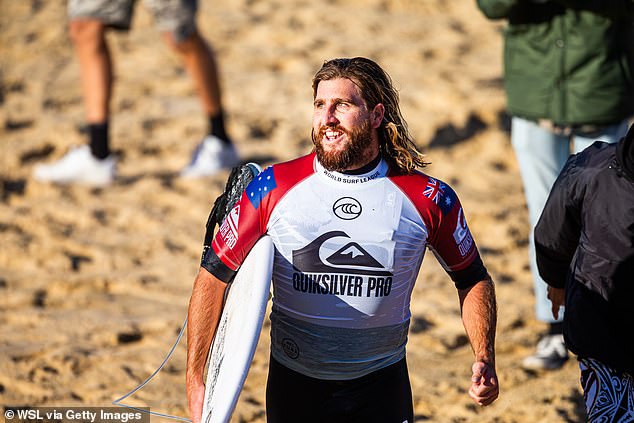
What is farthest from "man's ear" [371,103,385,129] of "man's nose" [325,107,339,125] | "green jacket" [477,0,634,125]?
"green jacket" [477,0,634,125]

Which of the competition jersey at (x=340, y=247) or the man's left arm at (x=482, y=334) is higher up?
the competition jersey at (x=340, y=247)

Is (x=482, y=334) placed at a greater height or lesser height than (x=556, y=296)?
greater

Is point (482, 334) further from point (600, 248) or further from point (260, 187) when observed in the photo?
point (260, 187)

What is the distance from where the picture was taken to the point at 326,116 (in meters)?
2.62

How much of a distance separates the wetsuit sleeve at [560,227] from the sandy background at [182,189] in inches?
42.8

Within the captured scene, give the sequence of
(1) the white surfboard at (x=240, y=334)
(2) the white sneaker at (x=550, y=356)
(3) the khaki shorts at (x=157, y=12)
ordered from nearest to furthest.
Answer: (1) the white surfboard at (x=240, y=334) < (2) the white sneaker at (x=550, y=356) < (3) the khaki shorts at (x=157, y=12)

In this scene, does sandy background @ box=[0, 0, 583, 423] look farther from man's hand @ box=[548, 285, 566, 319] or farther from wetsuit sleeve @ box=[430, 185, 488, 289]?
wetsuit sleeve @ box=[430, 185, 488, 289]

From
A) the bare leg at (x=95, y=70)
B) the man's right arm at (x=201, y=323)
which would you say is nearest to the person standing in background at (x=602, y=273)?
the man's right arm at (x=201, y=323)

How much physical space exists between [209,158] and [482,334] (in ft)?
13.0

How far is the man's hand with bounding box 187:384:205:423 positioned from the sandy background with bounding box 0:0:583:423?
49.7 inches

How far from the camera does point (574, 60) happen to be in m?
4.06

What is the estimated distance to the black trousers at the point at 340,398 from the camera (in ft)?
8.95

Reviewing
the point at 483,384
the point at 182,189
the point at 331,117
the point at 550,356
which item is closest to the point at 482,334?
the point at 483,384

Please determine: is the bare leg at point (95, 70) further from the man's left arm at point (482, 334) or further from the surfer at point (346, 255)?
the man's left arm at point (482, 334)
